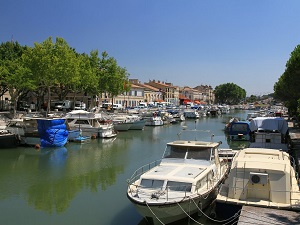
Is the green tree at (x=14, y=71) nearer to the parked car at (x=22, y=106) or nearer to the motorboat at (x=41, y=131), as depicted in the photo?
the parked car at (x=22, y=106)

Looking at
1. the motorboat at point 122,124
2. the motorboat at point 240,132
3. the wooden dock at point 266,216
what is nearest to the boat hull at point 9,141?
the motorboat at point 122,124

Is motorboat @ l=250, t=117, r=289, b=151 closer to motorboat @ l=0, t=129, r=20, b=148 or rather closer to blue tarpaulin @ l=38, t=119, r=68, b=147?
blue tarpaulin @ l=38, t=119, r=68, b=147

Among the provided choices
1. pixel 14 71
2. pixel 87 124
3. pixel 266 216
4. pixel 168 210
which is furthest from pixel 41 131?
pixel 266 216

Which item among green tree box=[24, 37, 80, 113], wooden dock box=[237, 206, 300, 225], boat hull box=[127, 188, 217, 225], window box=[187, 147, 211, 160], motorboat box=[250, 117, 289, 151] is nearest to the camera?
wooden dock box=[237, 206, 300, 225]

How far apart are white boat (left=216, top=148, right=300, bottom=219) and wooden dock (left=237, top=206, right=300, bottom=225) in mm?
417

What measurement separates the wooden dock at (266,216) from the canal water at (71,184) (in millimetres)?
2577

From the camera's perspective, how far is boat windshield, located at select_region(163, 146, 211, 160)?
16781 millimetres

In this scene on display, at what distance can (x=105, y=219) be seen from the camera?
14.8 m

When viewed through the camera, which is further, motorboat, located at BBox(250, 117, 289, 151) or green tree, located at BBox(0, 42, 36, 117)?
green tree, located at BBox(0, 42, 36, 117)

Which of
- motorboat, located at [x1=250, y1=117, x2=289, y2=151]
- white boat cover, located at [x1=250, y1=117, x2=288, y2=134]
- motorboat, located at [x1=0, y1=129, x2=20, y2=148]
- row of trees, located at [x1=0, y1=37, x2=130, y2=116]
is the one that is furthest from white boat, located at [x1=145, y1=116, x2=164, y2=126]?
white boat cover, located at [x1=250, y1=117, x2=288, y2=134]

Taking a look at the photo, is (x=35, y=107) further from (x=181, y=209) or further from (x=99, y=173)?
(x=181, y=209)

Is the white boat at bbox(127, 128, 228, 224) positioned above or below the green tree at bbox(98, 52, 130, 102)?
below

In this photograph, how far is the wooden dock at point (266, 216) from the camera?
446 inches

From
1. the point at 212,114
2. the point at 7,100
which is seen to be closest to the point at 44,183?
the point at 7,100
